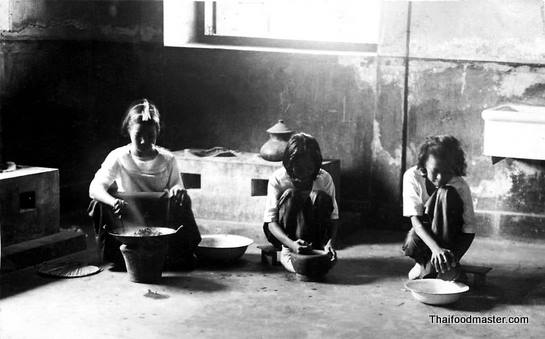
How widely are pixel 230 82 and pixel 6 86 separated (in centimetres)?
219

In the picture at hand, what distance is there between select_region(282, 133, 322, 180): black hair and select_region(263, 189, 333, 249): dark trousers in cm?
20

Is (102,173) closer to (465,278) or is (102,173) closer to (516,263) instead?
(465,278)

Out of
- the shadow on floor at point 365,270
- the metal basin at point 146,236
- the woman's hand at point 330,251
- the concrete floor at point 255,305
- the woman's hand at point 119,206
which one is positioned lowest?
the concrete floor at point 255,305

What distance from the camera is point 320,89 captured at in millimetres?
7875

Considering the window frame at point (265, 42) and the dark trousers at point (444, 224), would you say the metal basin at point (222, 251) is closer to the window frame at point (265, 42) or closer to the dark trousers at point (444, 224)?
the dark trousers at point (444, 224)

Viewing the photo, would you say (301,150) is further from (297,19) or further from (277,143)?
(297,19)

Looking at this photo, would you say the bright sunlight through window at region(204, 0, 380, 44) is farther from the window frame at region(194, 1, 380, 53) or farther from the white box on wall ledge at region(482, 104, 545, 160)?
the white box on wall ledge at region(482, 104, 545, 160)

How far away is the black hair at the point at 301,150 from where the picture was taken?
579cm

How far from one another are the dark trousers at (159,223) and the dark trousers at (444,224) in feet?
5.47

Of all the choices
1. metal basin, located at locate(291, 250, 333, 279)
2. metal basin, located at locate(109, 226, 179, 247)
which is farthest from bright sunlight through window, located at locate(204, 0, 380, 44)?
metal basin, located at locate(109, 226, 179, 247)

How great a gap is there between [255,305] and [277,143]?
2.40m

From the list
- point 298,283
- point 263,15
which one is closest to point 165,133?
point 263,15

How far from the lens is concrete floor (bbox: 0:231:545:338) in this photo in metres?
4.64

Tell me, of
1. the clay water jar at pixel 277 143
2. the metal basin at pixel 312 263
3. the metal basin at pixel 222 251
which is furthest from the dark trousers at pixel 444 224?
the clay water jar at pixel 277 143
